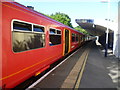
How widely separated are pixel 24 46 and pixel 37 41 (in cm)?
88

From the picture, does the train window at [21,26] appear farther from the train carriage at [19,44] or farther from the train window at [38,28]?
the train window at [38,28]

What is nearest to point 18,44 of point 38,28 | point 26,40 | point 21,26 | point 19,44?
point 19,44

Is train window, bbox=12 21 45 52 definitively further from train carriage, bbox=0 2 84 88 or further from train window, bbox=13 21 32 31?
train window, bbox=13 21 32 31

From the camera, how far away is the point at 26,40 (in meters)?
3.64

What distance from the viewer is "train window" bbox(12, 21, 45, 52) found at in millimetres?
3146

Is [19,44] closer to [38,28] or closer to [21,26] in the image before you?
[21,26]

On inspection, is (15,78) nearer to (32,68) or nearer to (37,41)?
(32,68)

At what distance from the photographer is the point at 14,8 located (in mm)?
3164

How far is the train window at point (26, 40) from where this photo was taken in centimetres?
315

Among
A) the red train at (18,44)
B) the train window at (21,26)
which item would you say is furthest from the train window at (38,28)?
the train window at (21,26)

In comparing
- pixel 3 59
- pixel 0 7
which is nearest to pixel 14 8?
pixel 0 7

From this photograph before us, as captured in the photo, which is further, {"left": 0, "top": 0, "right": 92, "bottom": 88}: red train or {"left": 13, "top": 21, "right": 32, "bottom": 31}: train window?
{"left": 13, "top": 21, "right": 32, "bottom": 31}: train window

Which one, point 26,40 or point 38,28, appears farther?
point 38,28

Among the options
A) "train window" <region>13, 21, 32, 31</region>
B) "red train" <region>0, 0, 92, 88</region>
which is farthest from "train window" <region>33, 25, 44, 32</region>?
"train window" <region>13, 21, 32, 31</region>
